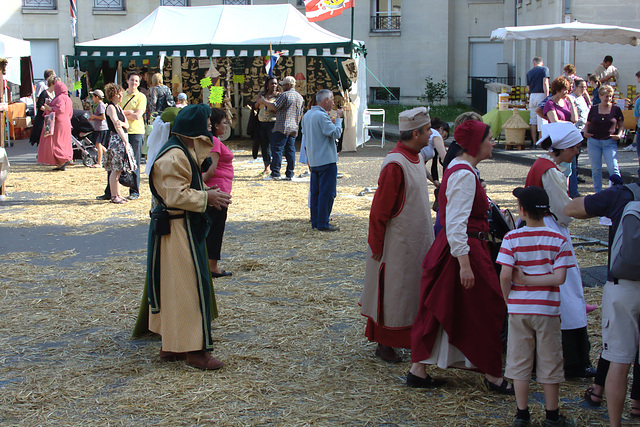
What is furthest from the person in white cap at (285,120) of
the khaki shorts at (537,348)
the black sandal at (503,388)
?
the khaki shorts at (537,348)

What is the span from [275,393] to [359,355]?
0.84 metres

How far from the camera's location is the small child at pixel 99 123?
14523 mm

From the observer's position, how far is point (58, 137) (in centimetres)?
1527

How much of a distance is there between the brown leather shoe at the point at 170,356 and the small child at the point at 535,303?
7.46 ft

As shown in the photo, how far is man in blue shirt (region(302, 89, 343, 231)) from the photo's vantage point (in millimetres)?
9070

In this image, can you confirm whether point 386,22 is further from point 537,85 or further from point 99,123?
point 99,123

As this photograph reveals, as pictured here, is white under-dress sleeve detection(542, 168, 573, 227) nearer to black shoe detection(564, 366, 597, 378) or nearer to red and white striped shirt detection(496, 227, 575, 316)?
red and white striped shirt detection(496, 227, 575, 316)

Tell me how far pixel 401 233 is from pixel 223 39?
51.8ft

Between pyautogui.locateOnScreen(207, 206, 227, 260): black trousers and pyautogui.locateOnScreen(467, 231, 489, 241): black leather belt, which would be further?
pyautogui.locateOnScreen(207, 206, 227, 260): black trousers

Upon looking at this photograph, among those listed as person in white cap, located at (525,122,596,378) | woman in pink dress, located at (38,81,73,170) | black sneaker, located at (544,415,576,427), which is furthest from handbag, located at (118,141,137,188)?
black sneaker, located at (544,415,576,427)

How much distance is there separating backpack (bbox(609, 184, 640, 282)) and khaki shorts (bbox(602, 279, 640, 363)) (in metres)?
0.08

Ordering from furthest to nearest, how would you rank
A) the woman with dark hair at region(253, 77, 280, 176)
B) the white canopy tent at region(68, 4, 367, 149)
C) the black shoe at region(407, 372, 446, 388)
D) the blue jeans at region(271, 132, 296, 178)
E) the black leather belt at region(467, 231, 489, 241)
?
Result: the white canopy tent at region(68, 4, 367, 149) < the woman with dark hair at region(253, 77, 280, 176) < the blue jeans at region(271, 132, 296, 178) < the black shoe at region(407, 372, 446, 388) < the black leather belt at region(467, 231, 489, 241)

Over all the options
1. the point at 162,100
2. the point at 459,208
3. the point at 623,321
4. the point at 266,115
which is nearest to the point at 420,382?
the point at 459,208

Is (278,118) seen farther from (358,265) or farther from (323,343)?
(323,343)
